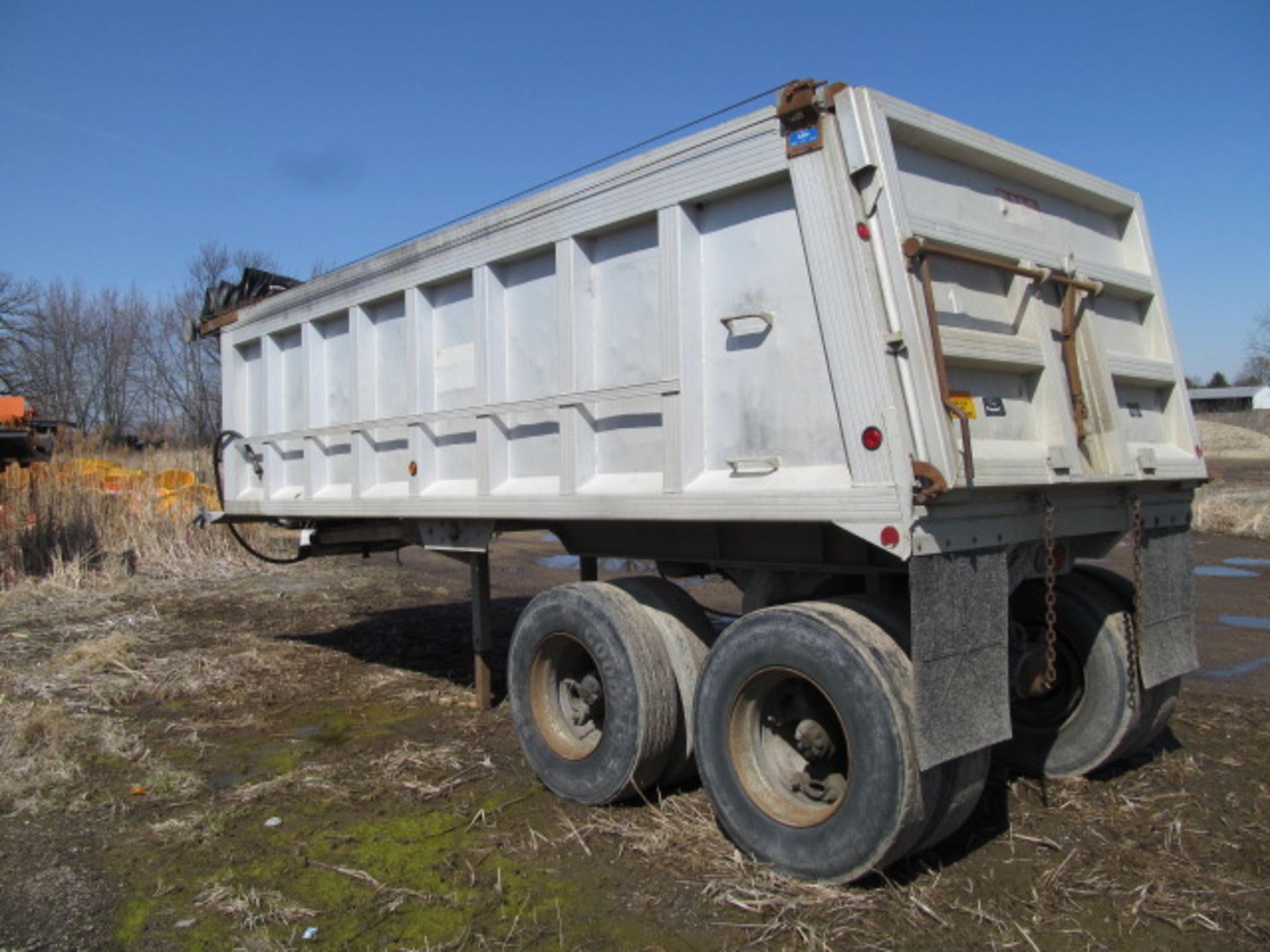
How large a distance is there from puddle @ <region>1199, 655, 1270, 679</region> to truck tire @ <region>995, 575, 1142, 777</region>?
2683mm

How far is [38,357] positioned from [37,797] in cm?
3809

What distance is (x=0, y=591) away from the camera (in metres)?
11.3

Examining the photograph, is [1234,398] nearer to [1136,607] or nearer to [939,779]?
[1136,607]

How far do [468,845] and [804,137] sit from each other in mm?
3122

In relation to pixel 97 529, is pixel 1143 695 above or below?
below

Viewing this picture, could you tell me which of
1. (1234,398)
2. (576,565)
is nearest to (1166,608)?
(576,565)

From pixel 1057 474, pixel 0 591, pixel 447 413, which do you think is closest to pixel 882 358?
pixel 1057 474

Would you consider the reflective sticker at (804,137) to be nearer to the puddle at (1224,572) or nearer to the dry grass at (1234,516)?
the puddle at (1224,572)

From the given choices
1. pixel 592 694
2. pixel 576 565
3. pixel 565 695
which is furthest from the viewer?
pixel 576 565

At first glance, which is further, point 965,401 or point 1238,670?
point 1238,670

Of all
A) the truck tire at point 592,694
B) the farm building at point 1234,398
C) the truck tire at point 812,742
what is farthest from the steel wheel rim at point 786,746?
the farm building at point 1234,398

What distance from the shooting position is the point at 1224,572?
1118 centimetres

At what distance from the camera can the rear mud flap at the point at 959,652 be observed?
327cm

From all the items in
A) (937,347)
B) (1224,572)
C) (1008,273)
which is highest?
(1008,273)
